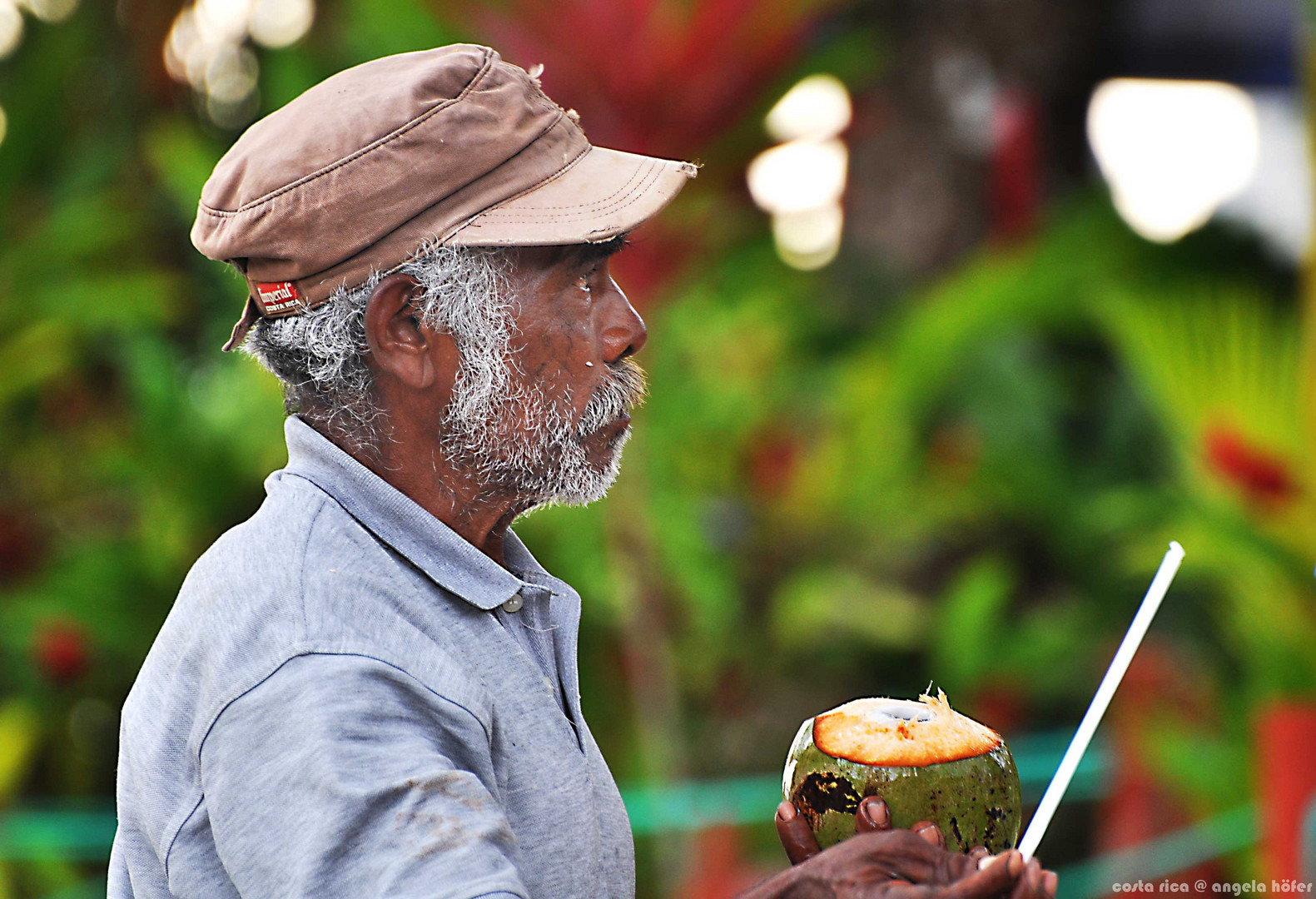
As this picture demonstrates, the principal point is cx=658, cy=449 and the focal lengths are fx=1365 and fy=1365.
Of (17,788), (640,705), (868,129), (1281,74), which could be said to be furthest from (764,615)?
(1281,74)

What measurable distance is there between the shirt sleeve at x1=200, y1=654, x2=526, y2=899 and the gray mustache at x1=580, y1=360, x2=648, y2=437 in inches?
16.2

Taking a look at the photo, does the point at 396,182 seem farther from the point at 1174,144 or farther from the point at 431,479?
the point at 1174,144

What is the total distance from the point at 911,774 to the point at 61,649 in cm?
361

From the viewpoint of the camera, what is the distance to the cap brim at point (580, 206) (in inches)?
55.3

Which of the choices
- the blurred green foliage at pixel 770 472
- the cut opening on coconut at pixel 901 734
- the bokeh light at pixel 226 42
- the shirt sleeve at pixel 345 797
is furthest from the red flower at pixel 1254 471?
the bokeh light at pixel 226 42

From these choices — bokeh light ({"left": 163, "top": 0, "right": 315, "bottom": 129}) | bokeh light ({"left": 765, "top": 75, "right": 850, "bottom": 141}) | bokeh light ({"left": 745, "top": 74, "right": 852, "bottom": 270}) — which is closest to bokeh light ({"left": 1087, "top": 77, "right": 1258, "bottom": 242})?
bokeh light ({"left": 745, "top": 74, "right": 852, "bottom": 270})

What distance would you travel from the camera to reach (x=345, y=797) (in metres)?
1.15

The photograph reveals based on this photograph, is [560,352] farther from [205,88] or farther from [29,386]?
[205,88]

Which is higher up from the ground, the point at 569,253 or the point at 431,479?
the point at 569,253

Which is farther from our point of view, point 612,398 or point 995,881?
point 612,398

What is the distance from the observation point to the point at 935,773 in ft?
4.41

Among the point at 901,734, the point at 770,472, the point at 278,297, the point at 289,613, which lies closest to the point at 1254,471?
the point at 770,472

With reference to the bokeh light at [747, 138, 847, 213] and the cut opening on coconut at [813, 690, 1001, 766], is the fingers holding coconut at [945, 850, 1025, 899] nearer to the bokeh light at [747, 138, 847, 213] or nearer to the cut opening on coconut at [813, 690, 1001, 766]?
the cut opening on coconut at [813, 690, 1001, 766]

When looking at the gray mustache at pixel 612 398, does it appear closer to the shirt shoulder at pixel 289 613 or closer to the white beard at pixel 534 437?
the white beard at pixel 534 437
